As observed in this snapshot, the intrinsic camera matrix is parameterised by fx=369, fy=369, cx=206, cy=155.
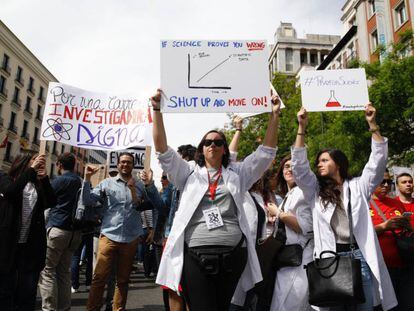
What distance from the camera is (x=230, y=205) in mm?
2793

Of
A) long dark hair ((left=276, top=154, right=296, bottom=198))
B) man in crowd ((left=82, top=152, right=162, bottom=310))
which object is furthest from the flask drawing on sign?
man in crowd ((left=82, top=152, right=162, bottom=310))

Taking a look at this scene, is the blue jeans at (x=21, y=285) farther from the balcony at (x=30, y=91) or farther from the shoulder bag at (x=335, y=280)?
the balcony at (x=30, y=91)

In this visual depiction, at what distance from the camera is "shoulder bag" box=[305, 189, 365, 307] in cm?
263

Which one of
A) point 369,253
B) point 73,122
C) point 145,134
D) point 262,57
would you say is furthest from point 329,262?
point 73,122

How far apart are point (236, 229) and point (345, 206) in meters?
0.92

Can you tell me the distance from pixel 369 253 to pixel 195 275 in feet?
4.31

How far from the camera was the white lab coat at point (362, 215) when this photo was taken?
2.75 meters

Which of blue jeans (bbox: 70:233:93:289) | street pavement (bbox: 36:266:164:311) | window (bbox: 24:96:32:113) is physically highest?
window (bbox: 24:96:32:113)

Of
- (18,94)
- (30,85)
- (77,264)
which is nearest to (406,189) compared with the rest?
(77,264)

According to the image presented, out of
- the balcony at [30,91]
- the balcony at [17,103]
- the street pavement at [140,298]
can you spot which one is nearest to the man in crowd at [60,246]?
the street pavement at [140,298]

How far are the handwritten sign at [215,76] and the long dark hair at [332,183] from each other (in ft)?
2.38

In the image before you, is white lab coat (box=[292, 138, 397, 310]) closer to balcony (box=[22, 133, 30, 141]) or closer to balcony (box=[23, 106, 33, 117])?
balcony (box=[22, 133, 30, 141])

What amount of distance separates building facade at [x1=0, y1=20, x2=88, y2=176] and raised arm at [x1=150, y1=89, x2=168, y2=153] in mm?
40188

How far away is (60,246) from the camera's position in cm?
471
